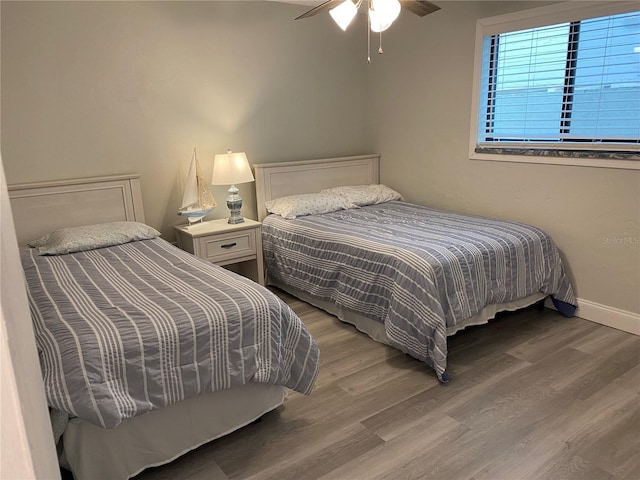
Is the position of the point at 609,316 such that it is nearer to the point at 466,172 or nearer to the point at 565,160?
the point at 565,160

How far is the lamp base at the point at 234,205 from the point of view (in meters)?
3.66

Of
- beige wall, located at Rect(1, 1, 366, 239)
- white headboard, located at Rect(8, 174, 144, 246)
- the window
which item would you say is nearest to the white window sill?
the window

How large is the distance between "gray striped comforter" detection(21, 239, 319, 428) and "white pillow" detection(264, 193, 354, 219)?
1.29 m

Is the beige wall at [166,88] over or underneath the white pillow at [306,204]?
over

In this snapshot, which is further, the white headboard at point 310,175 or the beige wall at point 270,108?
the white headboard at point 310,175

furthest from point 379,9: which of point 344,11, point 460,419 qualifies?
point 460,419

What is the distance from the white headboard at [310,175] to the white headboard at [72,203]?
3.30ft

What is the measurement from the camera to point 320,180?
4.32 m

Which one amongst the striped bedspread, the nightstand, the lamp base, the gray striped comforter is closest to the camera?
the gray striped comforter

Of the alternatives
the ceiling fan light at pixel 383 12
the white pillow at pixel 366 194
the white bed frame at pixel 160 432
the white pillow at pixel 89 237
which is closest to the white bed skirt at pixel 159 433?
the white bed frame at pixel 160 432

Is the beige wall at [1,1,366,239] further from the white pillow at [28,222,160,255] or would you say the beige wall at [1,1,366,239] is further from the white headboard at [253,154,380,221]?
the white pillow at [28,222,160,255]

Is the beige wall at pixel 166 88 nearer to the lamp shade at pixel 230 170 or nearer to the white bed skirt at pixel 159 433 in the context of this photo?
the lamp shade at pixel 230 170

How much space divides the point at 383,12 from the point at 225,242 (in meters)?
2.04

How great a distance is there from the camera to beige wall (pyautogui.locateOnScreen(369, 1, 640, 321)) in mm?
3004
